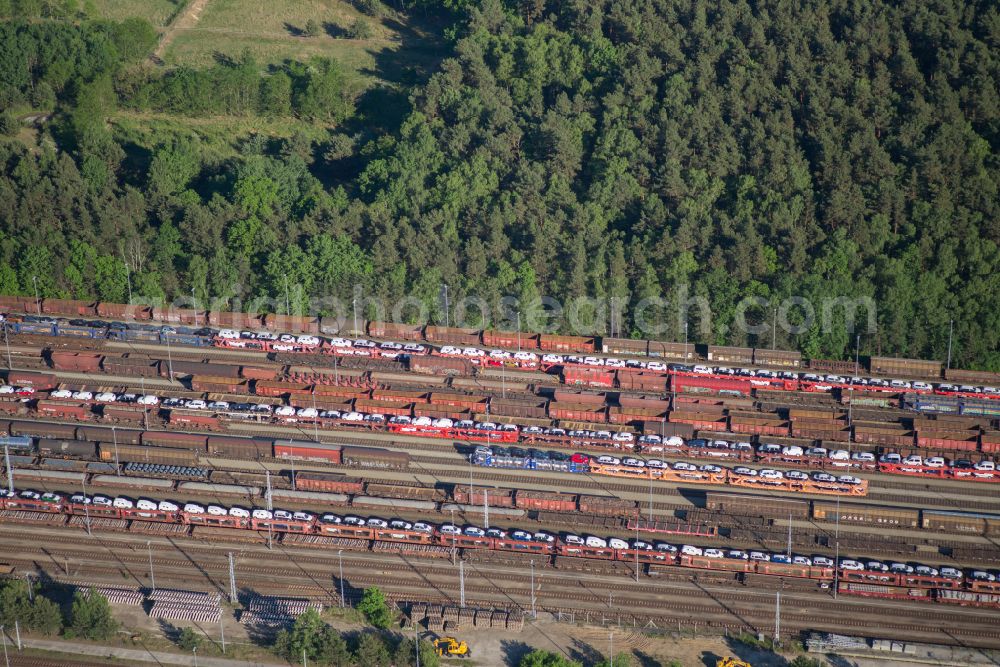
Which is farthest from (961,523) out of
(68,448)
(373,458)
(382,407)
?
(68,448)

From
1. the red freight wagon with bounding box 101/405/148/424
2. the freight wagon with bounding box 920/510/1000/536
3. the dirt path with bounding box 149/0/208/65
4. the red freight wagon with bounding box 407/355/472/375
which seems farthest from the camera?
the dirt path with bounding box 149/0/208/65

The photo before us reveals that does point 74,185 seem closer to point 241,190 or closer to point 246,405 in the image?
point 241,190

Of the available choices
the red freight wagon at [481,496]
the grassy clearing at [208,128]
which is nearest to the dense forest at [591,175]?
the grassy clearing at [208,128]

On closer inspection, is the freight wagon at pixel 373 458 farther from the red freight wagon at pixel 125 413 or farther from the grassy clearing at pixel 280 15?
the grassy clearing at pixel 280 15

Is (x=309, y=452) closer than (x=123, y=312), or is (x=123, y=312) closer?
(x=309, y=452)

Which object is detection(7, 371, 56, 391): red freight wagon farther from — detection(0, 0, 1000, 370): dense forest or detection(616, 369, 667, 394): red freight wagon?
detection(616, 369, 667, 394): red freight wagon

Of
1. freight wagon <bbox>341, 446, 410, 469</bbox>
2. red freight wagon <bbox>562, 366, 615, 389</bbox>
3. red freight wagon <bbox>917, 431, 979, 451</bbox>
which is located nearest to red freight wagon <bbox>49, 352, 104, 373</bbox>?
freight wagon <bbox>341, 446, 410, 469</bbox>

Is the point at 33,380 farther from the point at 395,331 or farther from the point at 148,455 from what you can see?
the point at 395,331
